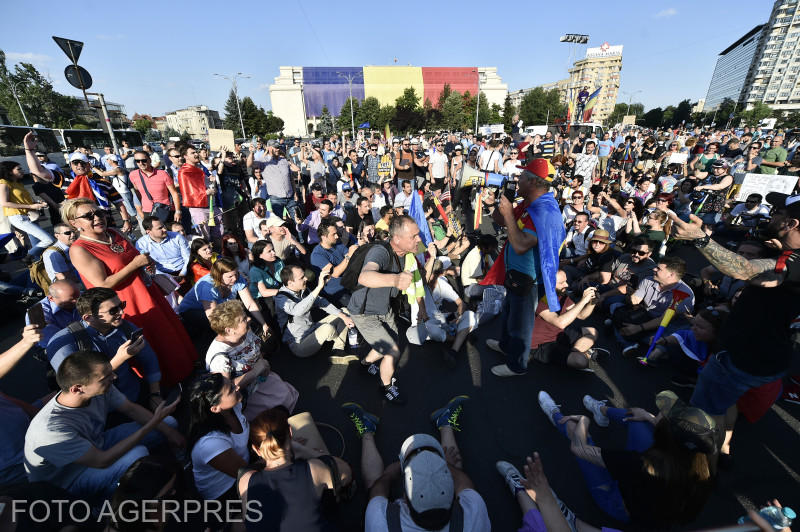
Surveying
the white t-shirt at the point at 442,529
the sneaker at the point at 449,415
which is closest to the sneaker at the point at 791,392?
the sneaker at the point at 449,415

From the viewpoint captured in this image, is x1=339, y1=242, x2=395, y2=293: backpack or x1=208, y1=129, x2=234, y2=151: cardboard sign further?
x1=208, y1=129, x2=234, y2=151: cardboard sign

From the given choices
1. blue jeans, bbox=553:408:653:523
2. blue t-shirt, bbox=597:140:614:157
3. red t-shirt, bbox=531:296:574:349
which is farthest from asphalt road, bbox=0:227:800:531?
blue t-shirt, bbox=597:140:614:157

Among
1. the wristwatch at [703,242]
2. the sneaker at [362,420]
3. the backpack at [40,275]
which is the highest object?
the wristwatch at [703,242]

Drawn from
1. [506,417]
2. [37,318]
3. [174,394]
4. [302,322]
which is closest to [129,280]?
[37,318]

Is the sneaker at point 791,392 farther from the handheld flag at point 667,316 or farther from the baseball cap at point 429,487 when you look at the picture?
the baseball cap at point 429,487

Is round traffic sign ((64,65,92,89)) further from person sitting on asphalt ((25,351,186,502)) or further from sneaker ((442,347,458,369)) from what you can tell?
sneaker ((442,347,458,369))

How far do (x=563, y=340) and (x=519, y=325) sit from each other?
0.89 meters

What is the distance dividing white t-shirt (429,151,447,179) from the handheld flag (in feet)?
23.0

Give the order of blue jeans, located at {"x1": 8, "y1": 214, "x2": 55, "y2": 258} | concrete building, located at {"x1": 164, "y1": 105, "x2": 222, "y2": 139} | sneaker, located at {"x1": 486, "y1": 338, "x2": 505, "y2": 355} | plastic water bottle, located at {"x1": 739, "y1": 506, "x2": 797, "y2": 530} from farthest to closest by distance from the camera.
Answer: concrete building, located at {"x1": 164, "y1": 105, "x2": 222, "y2": 139}
blue jeans, located at {"x1": 8, "y1": 214, "x2": 55, "y2": 258}
sneaker, located at {"x1": 486, "y1": 338, "x2": 505, "y2": 355}
plastic water bottle, located at {"x1": 739, "y1": 506, "x2": 797, "y2": 530}

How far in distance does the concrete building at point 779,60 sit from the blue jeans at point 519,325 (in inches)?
4747

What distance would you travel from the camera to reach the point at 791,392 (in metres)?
3.16

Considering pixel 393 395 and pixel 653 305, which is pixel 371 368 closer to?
pixel 393 395

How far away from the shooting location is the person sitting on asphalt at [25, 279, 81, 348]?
9.11 feet

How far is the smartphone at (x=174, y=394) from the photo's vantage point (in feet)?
10.00
